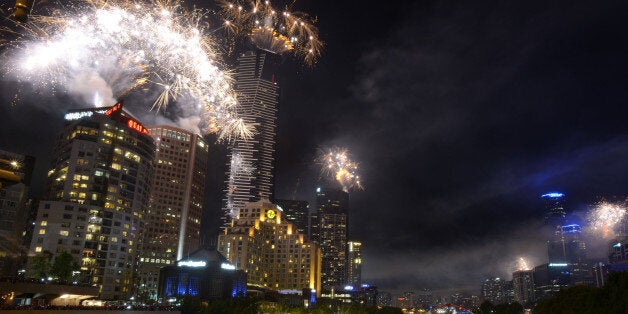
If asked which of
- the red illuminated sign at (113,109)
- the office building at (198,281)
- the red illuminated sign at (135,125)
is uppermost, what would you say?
the red illuminated sign at (113,109)

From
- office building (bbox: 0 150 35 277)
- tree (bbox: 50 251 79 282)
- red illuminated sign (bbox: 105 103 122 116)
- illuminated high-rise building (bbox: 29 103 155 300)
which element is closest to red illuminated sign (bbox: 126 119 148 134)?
illuminated high-rise building (bbox: 29 103 155 300)

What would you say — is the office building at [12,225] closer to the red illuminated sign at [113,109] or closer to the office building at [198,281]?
the red illuminated sign at [113,109]

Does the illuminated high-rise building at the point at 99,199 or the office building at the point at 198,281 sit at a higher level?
the illuminated high-rise building at the point at 99,199

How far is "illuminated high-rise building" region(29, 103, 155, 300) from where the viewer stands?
139750 millimetres

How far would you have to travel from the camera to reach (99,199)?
151375 mm

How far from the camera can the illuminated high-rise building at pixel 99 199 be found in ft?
458

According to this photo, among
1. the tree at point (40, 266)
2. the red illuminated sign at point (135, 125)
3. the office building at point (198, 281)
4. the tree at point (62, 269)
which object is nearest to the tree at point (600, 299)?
the office building at point (198, 281)

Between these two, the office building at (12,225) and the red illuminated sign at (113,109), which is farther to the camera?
the red illuminated sign at (113,109)

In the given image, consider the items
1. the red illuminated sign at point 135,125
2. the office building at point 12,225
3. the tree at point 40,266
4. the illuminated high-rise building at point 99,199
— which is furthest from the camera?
the red illuminated sign at point 135,125

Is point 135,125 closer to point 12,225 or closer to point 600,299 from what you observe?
point 12,225

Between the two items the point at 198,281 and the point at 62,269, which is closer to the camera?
the point at 62,269

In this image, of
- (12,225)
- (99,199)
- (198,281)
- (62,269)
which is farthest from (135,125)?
(62,269)

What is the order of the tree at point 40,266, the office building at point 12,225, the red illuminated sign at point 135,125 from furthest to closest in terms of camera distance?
→ 1. the red illuminated sign at point 135,125
2. the office building at point 12,225
3. the tree at point 40,266

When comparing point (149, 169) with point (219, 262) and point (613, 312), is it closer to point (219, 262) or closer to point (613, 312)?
point (219, 262)
